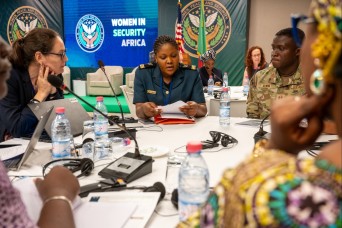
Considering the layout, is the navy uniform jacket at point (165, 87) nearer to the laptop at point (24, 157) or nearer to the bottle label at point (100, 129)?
the bottle label at point (100, 129)

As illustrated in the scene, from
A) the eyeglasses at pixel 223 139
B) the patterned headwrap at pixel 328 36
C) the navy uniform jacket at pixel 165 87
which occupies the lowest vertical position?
the eyeglasses at pixel 223 139

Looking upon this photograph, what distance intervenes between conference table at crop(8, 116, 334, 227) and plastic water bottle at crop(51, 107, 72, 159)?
7 centimetres

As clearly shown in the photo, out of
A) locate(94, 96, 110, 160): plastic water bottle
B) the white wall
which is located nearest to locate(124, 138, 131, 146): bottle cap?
locate(94, 96, 110, 160): plastic water bottle

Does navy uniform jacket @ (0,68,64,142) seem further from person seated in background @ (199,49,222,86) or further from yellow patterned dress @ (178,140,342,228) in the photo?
person seated in background @ (199,49,222,86)

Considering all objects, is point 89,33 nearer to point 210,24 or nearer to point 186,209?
point 210,24

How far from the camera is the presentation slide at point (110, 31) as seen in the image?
695 cm

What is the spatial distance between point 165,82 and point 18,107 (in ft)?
3.62

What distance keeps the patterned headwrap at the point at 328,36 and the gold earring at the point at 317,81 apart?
0.06ft

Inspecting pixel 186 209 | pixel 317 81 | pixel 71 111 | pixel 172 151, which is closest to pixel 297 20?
pixel 317 81

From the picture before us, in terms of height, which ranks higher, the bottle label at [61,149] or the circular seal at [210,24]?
the circular seal at [210,24]

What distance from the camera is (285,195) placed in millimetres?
492

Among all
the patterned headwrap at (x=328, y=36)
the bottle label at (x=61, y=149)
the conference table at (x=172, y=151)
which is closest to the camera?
the patterned headwrap at (x=328, y=36)

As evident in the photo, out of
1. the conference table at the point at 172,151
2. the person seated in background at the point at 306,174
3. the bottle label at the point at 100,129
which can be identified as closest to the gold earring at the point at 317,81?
the person seated in background at the point at 306,174

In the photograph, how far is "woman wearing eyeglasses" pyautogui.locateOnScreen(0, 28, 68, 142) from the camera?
1.96m
